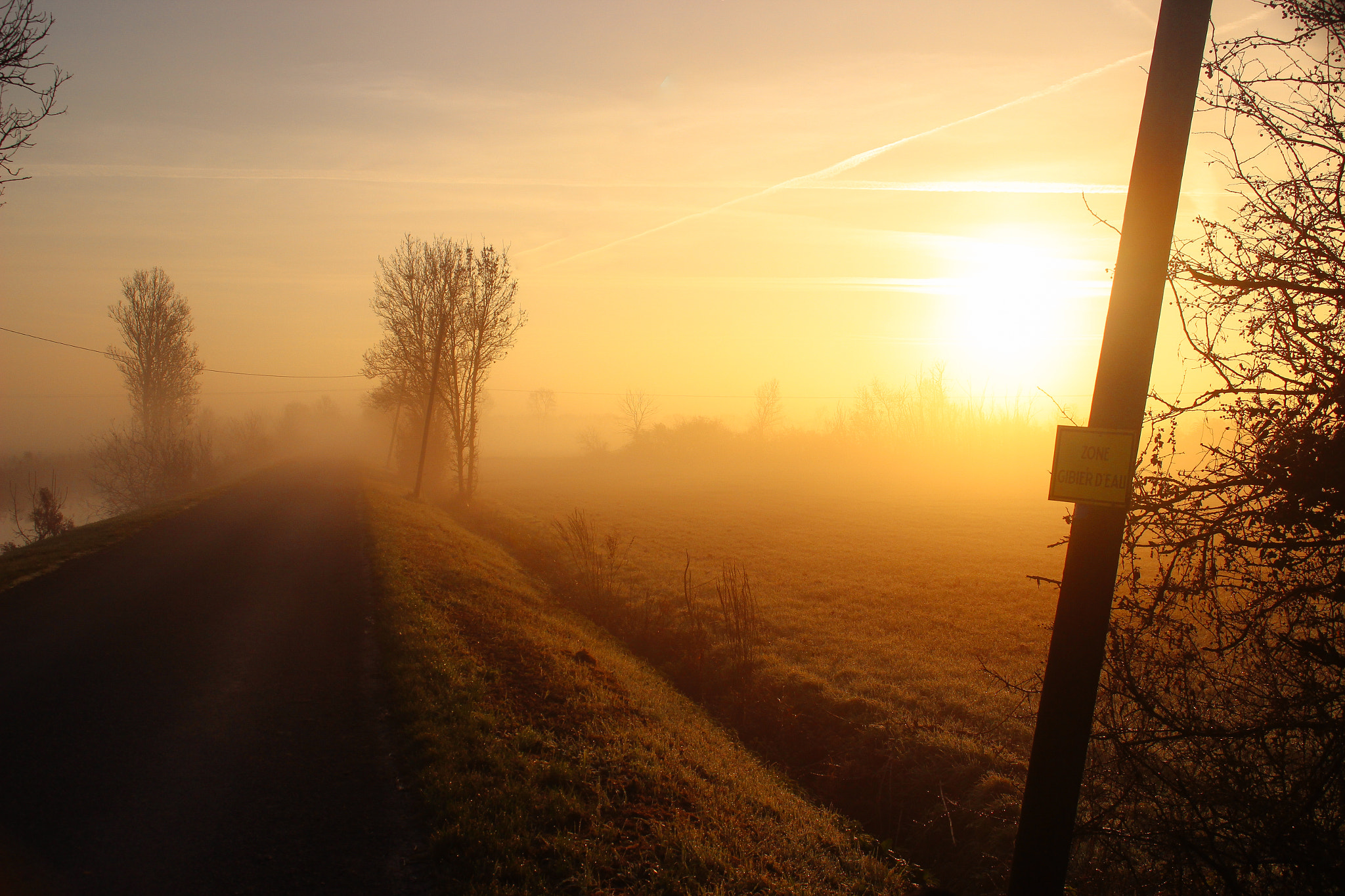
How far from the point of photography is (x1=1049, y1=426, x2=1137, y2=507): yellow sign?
384cm

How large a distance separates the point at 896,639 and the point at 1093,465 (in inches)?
425

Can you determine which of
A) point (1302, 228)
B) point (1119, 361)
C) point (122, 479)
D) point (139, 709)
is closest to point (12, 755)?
point (139, 709)

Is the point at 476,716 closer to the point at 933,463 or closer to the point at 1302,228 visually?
the point at 1302,228

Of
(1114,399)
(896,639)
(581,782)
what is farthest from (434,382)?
(1114,399)

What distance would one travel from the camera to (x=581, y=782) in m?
6.25

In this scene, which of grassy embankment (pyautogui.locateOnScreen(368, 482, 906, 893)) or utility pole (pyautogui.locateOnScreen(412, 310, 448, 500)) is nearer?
grassy embankment (pyautogui.locateOnScreen(368, 482, 906, 893))

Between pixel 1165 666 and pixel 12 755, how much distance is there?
30.3ft

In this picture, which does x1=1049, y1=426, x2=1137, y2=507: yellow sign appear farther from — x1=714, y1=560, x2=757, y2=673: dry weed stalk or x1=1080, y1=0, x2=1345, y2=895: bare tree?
x1=714, y1=560, x2=757, y2=673: dry weed stalk

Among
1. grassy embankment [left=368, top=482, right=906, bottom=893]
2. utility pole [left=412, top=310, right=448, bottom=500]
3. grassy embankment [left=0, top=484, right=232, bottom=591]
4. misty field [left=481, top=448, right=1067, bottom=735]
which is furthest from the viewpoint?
utility pole [left=412, top=310, right=448, bottom=500]

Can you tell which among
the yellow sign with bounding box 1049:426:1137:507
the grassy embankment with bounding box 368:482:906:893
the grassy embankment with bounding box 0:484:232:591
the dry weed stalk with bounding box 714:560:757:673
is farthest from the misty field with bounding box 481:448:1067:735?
the grassy embankment with bounding box 0:484:232:591

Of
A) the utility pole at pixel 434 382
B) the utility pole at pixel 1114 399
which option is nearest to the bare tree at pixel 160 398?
the utility pole at pixel 434 382

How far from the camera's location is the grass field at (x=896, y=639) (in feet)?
26.4

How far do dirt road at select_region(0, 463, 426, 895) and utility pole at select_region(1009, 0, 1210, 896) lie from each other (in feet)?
13.4

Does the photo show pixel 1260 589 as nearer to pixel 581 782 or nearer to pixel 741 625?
pixel 581 782
